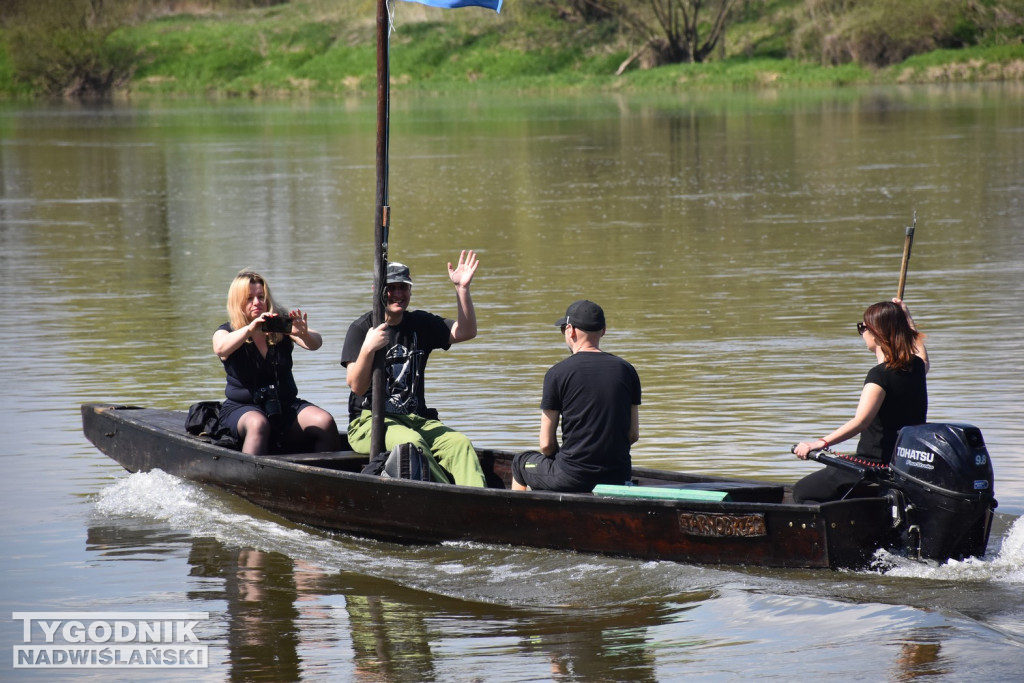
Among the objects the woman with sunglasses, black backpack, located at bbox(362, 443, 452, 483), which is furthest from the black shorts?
the woman with sunglasses

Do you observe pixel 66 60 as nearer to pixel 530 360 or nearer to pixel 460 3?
pixel 530 360

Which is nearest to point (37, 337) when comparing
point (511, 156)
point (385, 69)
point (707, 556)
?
point (385, 69)

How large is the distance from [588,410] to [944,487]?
1.79 metres

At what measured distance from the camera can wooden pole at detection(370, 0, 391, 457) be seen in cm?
843

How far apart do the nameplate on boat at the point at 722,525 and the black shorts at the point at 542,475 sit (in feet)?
2.02

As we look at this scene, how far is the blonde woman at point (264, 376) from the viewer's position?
8.92m

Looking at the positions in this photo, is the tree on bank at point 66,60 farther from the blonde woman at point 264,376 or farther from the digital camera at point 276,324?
the digital camera at point 276,324

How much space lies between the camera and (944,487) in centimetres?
702

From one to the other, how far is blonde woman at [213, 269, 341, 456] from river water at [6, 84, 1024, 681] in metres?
0.51

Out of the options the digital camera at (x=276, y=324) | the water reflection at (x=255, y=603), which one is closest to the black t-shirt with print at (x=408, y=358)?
the digital camera at (x=276, y=324)

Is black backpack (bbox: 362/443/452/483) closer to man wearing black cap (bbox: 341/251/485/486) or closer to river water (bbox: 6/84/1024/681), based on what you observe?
man wearing black cap (bbox: 341/251/485/486)

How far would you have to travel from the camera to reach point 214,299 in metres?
16.9

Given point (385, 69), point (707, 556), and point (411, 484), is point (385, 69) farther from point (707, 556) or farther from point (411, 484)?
point (707, 556)

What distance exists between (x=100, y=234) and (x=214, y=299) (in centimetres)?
687
